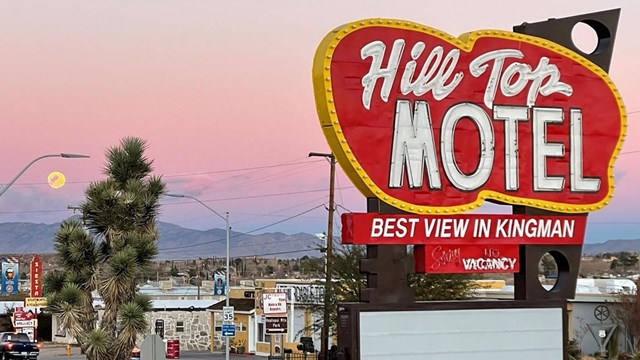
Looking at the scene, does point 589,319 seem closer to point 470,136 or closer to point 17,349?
point 17,349

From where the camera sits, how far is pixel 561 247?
1819 centimetres

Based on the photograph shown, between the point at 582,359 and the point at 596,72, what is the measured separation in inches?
919

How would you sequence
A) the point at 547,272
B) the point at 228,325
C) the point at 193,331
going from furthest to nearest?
the point at 547,272
the point at 193,331
the point at 228,325

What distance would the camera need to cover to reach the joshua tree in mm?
23438

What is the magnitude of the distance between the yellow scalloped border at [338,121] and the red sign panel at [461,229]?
20 cm

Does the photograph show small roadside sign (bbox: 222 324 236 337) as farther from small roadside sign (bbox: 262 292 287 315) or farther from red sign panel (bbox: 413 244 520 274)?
red sign panel (bbox: 413 244 520 274)

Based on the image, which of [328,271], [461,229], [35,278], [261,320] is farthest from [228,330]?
[35,278]

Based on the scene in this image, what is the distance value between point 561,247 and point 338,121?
4999 mm

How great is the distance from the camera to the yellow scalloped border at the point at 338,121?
1630 cm

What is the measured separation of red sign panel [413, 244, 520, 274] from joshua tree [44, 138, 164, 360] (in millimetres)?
8823

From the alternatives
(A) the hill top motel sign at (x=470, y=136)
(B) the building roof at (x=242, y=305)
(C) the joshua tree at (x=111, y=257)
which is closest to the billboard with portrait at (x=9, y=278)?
(B) the building roof at (x=242, y=305)

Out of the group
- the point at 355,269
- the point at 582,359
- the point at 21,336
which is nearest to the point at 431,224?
the point at 582,359

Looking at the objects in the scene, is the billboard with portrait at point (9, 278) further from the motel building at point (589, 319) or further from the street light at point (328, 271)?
the motel building at point (589, 319)

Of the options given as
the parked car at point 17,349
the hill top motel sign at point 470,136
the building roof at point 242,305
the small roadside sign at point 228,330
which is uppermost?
the hill top motel sign at point 470,136
